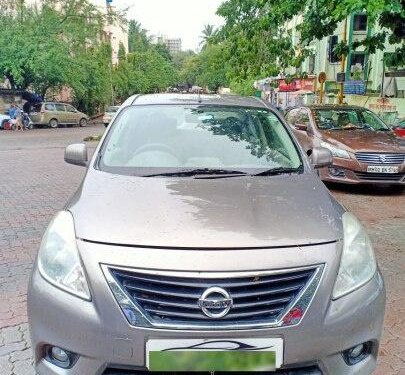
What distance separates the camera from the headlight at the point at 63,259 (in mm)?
2182

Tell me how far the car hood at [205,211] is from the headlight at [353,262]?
0.08m

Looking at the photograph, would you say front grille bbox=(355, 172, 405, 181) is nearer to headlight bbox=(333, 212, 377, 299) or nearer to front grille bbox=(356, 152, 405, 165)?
front grille bbox=(356, 152, 405, 165)

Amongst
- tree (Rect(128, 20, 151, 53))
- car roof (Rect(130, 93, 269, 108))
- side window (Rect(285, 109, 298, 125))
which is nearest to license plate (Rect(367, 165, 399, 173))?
side window (Rect(285, 109, 298, 125))

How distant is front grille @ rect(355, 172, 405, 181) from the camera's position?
305 inches

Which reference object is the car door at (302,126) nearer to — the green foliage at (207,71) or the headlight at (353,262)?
the headlight at (353,262)

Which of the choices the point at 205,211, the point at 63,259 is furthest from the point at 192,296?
the point at 63,259

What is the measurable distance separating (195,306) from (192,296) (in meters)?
0.04

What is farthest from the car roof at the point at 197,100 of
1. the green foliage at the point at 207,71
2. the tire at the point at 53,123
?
the tire at the point at 53,123

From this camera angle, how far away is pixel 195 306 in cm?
205

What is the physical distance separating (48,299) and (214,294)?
0.78m

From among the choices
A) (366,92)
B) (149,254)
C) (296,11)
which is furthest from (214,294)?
(366,92)

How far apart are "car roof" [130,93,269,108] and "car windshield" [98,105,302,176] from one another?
8cm

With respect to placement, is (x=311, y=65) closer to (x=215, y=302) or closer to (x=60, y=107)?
(x=60, y=107)

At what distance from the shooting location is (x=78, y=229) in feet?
7.68
